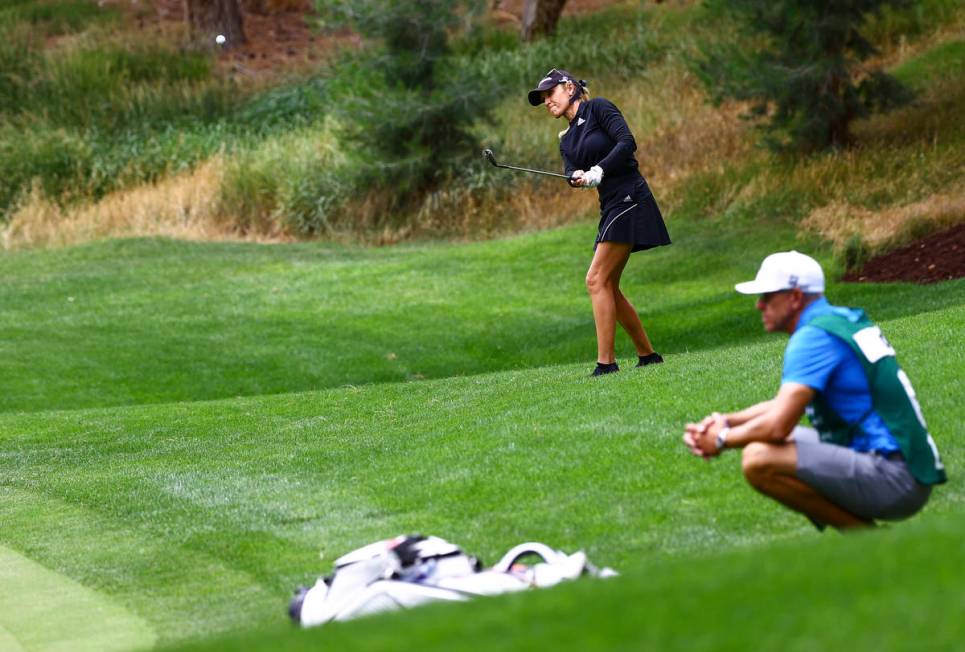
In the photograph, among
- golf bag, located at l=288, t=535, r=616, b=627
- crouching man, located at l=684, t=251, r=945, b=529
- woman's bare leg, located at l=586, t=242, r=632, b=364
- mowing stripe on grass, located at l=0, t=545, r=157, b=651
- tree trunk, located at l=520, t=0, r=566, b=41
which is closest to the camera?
golf bag, located at l=288, t=535, r=616, b=627

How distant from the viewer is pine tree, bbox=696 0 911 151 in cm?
2120

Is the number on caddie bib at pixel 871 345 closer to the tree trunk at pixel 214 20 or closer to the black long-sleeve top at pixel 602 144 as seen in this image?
the black long-sleeve top at pixel 602 144

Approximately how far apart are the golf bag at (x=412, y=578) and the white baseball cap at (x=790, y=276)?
1.28 m

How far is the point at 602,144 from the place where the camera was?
10945 millimetres

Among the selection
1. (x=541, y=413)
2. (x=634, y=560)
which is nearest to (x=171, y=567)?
(x=634, y=560)

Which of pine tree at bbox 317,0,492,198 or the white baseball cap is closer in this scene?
the white baseball cap

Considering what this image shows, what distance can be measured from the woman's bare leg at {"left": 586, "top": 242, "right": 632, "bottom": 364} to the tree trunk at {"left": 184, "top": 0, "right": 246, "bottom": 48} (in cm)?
2848

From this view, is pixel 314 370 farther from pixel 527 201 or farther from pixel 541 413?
pixel 527 201

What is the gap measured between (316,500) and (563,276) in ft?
38.5

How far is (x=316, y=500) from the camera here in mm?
8547

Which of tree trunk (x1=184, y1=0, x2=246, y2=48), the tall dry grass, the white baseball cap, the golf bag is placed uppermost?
the white baseball cap

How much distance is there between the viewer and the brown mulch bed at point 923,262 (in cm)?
1647

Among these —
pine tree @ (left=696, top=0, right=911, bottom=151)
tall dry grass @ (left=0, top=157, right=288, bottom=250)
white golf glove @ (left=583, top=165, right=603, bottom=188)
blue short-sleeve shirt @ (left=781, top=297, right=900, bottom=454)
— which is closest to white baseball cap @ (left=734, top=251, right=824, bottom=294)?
blue short-sleeve shirt @ (left=781, top=297, right=900, bottom=454)

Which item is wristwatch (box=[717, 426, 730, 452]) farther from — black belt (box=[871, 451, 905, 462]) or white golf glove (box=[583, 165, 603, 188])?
white golf glove (box=[583, 165, 603, 188])
